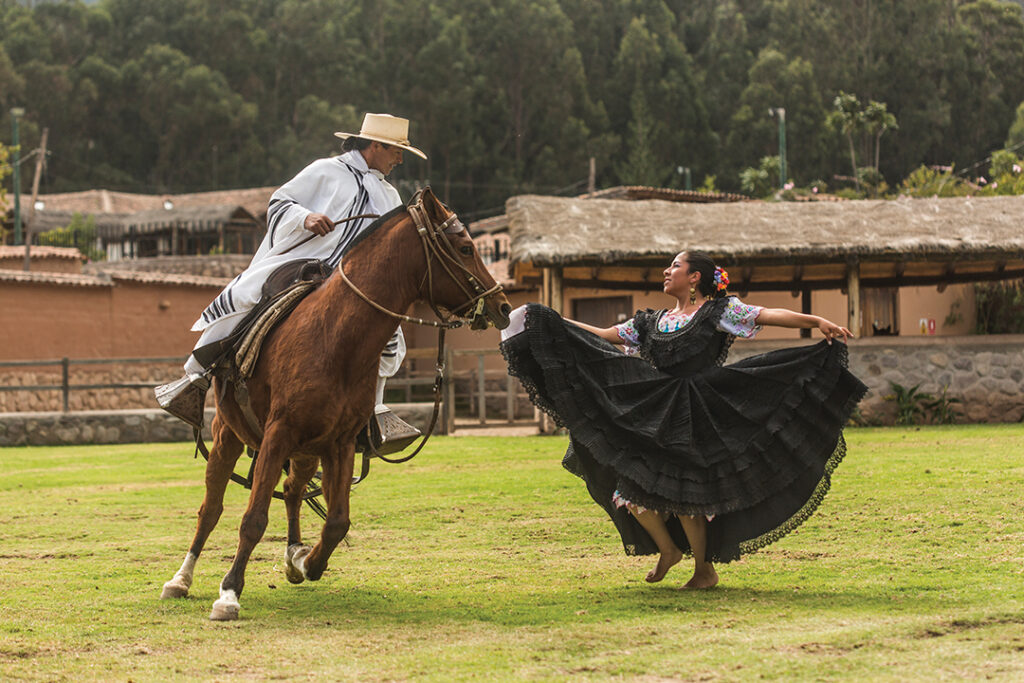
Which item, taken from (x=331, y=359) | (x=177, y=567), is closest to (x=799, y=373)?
(x=331, y=359)

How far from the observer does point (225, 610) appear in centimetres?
593

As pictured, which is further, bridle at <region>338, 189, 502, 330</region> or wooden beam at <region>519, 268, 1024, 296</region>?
wooden beam at <region>519, 268, 1024, 296</region>

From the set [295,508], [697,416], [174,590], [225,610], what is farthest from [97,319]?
[697,416]

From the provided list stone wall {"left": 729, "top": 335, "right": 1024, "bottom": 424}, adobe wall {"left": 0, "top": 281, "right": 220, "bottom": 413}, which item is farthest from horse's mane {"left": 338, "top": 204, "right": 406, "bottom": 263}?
adobe wall {"left": 0, "top": 281, "right": 220, "bottom": 413}

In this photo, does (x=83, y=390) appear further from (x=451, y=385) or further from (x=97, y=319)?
(x=451, y=385)

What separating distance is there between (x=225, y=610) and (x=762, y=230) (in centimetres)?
Answer: 1464

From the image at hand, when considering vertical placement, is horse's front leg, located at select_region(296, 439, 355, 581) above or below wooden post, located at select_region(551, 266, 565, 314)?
below

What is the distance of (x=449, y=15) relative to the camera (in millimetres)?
79562

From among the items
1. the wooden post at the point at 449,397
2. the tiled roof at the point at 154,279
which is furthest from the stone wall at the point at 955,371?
the tiled roof at the point at 154,279

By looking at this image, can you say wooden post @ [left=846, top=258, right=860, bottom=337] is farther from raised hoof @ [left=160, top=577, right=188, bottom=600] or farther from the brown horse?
raised hoof @ [left=160, top=577, right=188, bottom=600]

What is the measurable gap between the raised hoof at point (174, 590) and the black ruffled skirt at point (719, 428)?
2.23 metres

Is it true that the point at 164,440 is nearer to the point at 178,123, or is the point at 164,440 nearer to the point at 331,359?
the point at 331,359

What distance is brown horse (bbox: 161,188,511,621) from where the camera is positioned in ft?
20.4

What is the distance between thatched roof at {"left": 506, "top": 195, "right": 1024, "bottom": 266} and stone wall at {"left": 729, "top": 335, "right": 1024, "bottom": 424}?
1.36 metres
